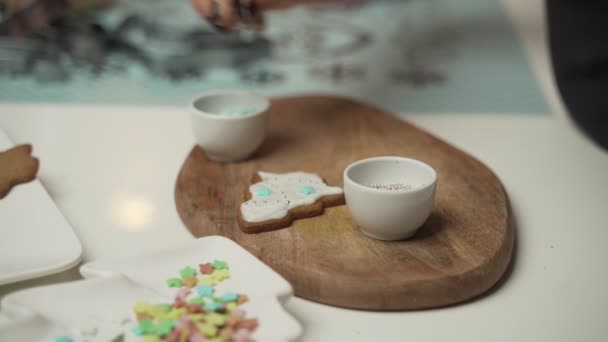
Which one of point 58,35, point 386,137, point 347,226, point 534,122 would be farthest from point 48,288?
point 58,35

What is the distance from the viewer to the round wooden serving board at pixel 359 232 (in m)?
0.71

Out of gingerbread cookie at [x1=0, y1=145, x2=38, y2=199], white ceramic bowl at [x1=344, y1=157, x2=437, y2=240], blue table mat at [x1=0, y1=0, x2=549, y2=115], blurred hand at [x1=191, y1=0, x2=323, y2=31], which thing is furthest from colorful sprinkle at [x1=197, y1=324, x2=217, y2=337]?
blue table mat at [x1=0, y1=0, x2=549, y2=115]

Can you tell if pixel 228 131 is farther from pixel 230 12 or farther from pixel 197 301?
pixel 197 301

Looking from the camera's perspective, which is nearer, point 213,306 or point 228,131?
point 213,306

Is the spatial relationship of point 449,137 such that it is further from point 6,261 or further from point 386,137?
point 6,261

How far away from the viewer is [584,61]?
116cm

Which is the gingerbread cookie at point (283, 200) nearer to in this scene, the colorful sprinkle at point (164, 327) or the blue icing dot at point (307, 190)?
the blue icing dot at point (307, 190)

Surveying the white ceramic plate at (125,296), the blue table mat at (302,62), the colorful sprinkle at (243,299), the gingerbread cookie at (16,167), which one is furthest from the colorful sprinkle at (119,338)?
the blue table mat at (302,62)

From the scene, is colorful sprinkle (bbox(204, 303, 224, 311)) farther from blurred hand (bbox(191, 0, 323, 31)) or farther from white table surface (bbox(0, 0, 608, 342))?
blurred hand (bbox(191, 0, 323, 31))

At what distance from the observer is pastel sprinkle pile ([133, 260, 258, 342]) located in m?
0.61

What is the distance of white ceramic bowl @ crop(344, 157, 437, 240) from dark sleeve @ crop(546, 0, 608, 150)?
49 centimetres

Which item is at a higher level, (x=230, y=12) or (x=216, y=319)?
(x=230, y=12)

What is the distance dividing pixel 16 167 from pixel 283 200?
0.36m

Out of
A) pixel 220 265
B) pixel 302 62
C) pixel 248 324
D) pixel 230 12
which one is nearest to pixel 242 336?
pixel 248 324
